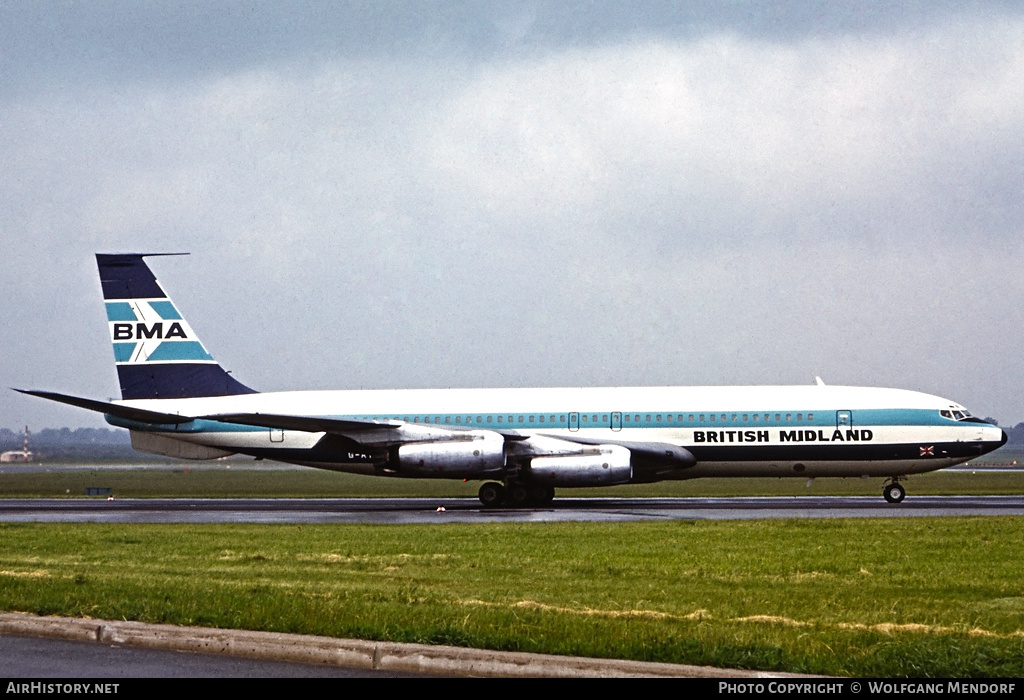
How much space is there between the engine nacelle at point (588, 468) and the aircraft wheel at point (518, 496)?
4.31ft

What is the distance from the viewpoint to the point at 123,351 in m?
39.5

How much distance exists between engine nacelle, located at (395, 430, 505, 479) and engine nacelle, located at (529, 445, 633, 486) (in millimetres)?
1199

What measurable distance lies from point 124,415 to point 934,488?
92.6 feet

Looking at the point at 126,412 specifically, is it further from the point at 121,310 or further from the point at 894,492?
the point at 894,492

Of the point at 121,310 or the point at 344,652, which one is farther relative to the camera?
the point at 121,310

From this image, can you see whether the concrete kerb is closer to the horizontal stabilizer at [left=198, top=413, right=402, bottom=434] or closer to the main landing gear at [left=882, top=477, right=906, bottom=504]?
the horizontal stabilizer at [left=198, top=413, right=402, bottom=434]

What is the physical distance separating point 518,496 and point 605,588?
21155 millimetres

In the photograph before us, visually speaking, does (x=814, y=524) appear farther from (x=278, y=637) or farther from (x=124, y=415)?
(x=124, y=415)

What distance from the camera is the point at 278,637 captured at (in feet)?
34.1

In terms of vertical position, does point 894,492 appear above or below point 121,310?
below

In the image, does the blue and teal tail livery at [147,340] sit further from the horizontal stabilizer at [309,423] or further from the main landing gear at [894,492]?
the main landing gear at [894,492]

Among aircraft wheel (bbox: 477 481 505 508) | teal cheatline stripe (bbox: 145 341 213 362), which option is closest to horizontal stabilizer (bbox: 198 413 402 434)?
aircraft wheel (bbox: 477 481 505 508)

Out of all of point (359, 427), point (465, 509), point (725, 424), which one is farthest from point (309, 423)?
point (725, 424)
